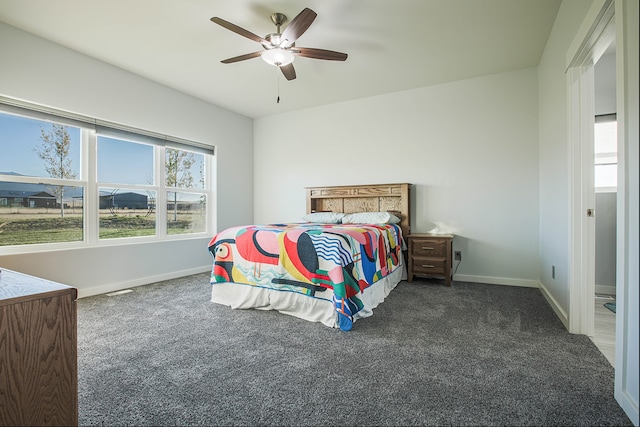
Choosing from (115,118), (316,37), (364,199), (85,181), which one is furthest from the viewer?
(364,199)

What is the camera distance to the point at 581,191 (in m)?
2.09

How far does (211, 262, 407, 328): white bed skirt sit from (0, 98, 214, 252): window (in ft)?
5.68

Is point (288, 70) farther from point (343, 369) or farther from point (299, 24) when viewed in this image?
point (343, 369)

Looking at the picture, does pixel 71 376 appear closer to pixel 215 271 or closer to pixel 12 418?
pixel 12 418

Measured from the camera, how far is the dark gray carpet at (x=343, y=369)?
131 centimetres

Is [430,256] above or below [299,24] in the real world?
below

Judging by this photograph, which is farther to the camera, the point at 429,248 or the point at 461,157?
the point at 461,157

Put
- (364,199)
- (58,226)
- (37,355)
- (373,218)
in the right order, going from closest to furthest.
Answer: (37,355) < (58,226) < (373,218) < (364,199)

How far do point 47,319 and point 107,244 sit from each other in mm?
2898

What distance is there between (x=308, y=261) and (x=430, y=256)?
1.85 m

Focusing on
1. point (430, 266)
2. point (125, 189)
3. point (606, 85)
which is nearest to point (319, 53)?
point (430, 266)

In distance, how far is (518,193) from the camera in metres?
3.57

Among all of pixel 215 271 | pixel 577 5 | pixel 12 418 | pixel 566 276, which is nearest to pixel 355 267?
pixel 215 271

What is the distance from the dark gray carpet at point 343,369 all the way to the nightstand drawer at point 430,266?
0.85 metres
